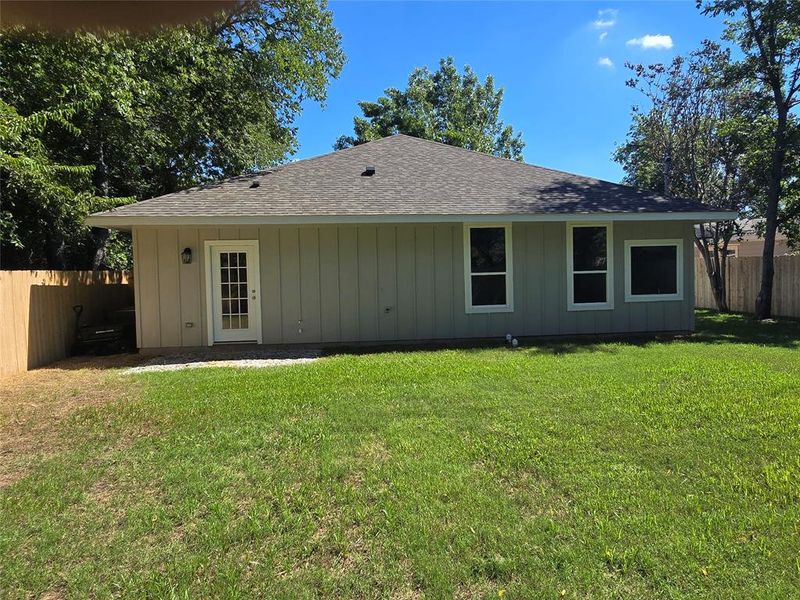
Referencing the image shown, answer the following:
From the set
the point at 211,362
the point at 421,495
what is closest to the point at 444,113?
the point at 211,362

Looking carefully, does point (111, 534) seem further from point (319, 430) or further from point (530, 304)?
point (530, 304)

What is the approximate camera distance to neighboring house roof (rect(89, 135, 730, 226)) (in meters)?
8.62

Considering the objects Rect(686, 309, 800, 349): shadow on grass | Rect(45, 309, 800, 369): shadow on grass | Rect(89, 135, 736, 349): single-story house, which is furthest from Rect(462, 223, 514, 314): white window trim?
Rect(686, 309, 800, 349): shadow on grass

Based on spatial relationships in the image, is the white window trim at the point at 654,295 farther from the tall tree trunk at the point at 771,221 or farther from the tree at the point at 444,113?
the tree at the point at 444,113

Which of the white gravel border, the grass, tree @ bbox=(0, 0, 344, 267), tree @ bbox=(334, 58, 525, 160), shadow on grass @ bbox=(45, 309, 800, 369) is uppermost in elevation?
tree @ bbox=(334, 58, 525, 160)

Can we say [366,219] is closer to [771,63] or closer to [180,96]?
[180,96]

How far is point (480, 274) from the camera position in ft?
31.8

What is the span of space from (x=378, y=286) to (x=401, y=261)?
0.67m

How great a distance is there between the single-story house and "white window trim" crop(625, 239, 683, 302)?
0.02 m

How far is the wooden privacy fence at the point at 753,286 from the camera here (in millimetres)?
13352

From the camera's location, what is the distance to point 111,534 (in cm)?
286

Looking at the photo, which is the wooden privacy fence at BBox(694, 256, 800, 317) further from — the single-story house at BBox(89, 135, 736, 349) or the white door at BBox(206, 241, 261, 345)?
the white door at BBox(206, 241, 261, 345)

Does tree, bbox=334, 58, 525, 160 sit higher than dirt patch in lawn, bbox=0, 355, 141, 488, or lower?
higher

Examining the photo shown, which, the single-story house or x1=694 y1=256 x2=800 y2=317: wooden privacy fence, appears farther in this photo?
x1=694 y1=256 x2=800 y2=317: wooden privacy fence
